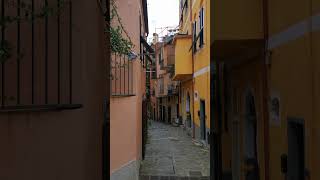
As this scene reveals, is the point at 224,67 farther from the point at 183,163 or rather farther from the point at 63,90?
the point at 183,163

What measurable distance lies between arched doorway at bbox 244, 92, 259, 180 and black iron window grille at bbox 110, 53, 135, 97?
7.78 ft

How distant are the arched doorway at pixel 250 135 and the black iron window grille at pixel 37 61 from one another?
155 inches

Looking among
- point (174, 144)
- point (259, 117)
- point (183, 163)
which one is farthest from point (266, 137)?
point (174, 144)

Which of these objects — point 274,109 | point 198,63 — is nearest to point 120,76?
point 274,109

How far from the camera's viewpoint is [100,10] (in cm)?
707

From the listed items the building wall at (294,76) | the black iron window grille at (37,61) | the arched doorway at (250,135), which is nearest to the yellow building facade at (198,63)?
the arched doorway at (250,135)

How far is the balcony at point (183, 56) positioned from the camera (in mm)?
25216

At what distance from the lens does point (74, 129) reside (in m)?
5.24

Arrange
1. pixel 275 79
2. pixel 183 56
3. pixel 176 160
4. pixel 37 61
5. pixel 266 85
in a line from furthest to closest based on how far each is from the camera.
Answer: pixel 183 56 < pixel 176 160 < pixel 266 85 < pixel 275 79 < pixel 37 61

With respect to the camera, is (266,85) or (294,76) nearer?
(294,76)

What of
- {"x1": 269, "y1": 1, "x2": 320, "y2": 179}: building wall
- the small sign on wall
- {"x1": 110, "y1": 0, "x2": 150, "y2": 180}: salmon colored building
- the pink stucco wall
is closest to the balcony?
the pink stucco wall

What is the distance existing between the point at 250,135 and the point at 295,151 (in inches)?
131

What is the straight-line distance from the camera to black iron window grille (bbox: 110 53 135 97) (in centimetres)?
874

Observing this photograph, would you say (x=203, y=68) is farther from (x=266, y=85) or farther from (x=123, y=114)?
(x=266, y=85)
